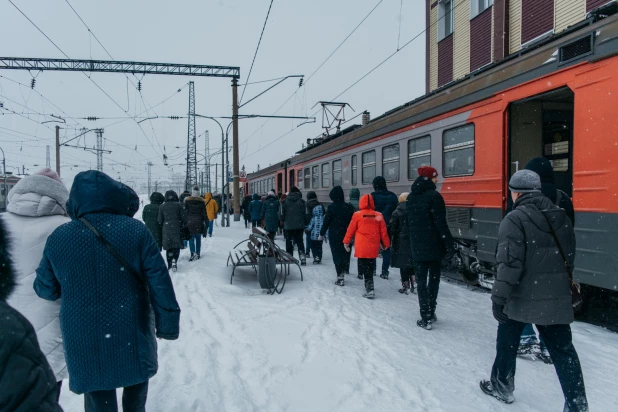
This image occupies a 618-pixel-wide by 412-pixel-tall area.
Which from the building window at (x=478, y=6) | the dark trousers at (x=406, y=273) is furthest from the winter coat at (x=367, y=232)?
the building window at (x=478, y=6)

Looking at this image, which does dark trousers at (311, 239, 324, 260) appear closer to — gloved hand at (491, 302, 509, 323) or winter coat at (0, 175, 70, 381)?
gloved hand at (491, 302, 509, 323)

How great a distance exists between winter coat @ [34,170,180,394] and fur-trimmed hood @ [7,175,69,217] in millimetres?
386

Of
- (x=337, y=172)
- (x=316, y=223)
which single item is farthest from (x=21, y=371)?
(x=337, y=172)

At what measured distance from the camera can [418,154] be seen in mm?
8609

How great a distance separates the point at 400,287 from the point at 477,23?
1052 centimetres

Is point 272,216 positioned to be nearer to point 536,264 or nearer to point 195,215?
point 195,215

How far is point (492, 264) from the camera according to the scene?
22.5 feet

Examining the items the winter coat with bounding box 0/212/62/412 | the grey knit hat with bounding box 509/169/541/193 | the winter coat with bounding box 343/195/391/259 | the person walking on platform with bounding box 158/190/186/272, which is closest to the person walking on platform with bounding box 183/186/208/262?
the person walking on platform with bounding box 158/190/186/272

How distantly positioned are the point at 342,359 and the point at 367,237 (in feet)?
8.45

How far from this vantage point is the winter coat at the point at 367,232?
6.49 meters

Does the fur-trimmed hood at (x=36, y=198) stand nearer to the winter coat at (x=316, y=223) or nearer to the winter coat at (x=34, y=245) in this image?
the winter coat at (x=34, y=245)

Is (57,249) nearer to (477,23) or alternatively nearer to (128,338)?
(128,338)

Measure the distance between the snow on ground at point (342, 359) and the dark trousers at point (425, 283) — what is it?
262 millimetres

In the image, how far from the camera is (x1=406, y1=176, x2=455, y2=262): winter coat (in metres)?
4.93
